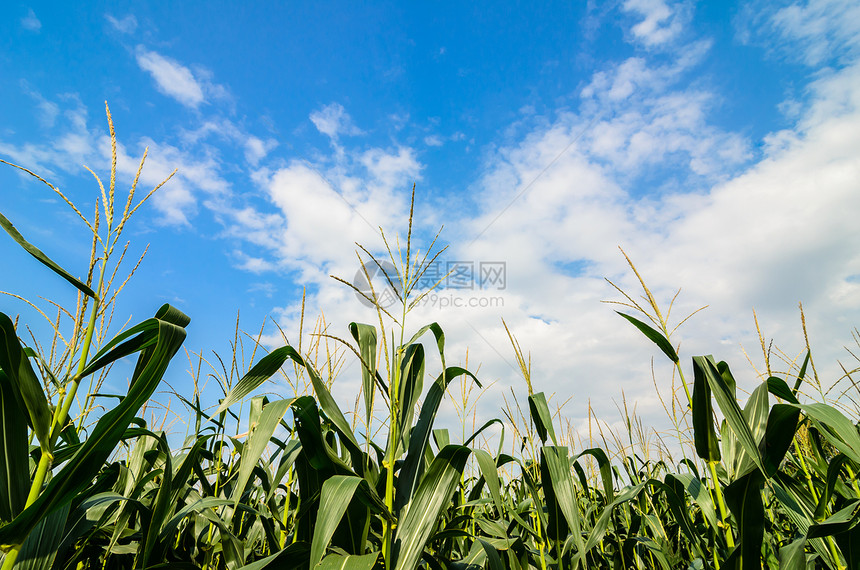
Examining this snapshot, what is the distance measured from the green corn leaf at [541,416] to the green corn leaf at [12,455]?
1649 mm

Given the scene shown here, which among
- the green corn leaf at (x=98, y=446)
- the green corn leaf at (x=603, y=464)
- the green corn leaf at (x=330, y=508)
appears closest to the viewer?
the green corn leaf at (x=98, y=446)

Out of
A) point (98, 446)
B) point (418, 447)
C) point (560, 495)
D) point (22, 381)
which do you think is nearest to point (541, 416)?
point (560, 495)

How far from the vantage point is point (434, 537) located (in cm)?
158

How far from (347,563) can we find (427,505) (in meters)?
0.31

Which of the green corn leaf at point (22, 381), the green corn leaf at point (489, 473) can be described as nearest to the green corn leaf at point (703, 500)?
the green corn leaf at point (489, 473)

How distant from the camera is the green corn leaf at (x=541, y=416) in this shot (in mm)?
1826

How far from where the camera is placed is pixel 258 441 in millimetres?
1331

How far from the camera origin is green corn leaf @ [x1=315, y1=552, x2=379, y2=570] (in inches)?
49.9

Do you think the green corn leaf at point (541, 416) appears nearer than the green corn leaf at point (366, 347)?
No

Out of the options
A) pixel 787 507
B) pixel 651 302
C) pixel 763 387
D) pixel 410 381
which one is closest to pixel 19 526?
pixel 410 381

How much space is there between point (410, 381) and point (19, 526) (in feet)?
3.72

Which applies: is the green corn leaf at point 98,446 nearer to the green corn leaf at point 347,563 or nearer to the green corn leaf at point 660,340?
the green corn leaf at point 347,563

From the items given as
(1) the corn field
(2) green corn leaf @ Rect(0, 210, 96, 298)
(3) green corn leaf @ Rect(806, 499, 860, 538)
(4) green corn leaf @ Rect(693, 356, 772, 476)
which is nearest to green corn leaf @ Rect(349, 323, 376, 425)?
(1) the corn field

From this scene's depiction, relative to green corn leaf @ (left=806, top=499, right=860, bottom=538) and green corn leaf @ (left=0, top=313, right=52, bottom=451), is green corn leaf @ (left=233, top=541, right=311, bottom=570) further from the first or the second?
green corn leaf @ (left=806, top=499, right=860, bottom=538)
